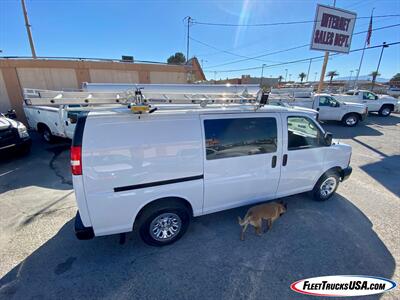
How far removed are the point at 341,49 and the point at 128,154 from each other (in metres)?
16.6

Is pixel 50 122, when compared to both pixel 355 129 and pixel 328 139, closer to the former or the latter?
pixel 328 139

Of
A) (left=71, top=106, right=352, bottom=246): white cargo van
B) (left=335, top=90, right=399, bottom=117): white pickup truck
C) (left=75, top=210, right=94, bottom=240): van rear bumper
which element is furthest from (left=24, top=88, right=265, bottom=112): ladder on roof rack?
(left=335, top=90, right=399, bottom=117): white pickup truck

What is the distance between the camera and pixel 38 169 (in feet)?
17.6

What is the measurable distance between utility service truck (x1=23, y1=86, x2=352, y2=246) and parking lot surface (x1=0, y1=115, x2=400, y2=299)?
402 mm

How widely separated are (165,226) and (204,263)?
683 mm

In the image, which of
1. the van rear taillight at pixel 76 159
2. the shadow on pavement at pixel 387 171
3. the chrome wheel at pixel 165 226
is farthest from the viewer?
the shadow on pavement at pixel 387 171

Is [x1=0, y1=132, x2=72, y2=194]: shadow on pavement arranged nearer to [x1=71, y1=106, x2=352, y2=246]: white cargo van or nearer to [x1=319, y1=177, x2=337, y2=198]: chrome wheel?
[x1=71, y1=106, x2=352, y2=246]: white cargo van

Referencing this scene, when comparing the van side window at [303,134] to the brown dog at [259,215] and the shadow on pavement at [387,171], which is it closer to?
the brown dog at [259,215]

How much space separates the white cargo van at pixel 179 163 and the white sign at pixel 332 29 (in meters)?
12.6

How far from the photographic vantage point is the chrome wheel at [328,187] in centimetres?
373

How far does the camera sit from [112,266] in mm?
2447

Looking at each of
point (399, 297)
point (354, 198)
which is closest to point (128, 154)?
point (399, 297)

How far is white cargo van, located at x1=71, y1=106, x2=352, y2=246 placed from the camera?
2150 millimetres

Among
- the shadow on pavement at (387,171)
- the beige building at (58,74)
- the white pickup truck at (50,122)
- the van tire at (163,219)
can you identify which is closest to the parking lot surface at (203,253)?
the van tire at (163,219)
